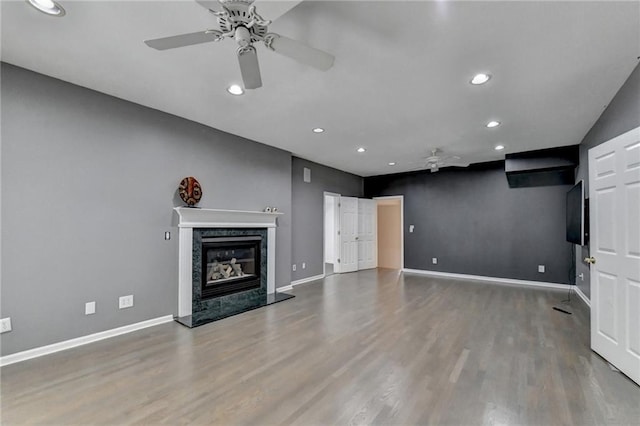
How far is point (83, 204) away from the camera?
3.00m

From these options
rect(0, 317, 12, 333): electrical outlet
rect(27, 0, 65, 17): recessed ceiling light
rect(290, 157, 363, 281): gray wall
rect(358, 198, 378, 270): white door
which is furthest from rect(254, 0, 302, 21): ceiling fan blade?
rect(358, 198, 378, 270): white door

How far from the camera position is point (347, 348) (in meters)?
2.92

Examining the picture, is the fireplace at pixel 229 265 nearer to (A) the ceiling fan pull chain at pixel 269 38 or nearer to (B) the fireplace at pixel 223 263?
(B) the fireplace at pixel 223 263

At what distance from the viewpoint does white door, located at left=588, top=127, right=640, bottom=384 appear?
233 centimetres

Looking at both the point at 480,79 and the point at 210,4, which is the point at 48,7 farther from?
the point at 480,79

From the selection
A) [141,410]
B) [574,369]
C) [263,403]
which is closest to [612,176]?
[574,369]

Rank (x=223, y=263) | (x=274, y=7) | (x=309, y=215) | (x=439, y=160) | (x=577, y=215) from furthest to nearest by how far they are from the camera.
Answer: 1. (x=309, y=215)
2. (x=439, y=160)
3. (x=223, y=263)
4. (x=577, y=215)
5. (x=274, y=7)

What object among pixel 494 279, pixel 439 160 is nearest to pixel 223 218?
pixel 439 160

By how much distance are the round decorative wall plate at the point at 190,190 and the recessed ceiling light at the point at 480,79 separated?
3507 mm

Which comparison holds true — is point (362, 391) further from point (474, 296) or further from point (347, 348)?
point (474, 296)

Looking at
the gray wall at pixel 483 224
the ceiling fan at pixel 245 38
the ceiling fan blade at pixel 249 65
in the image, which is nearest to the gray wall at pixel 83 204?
the ceiling fan at pixel 245 38

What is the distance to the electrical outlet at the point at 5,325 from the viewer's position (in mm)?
2521

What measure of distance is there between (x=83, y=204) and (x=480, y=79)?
424 cm

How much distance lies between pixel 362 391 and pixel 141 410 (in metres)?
1.56
